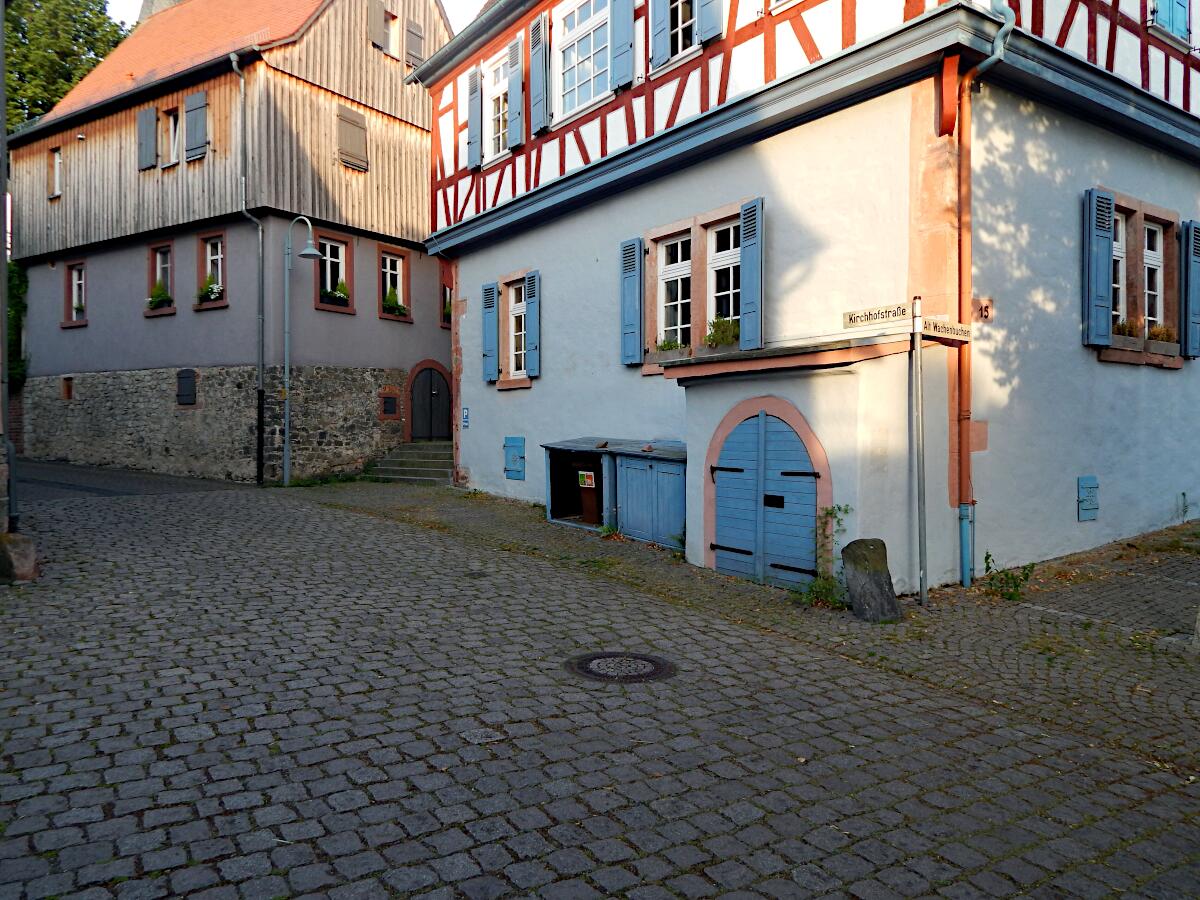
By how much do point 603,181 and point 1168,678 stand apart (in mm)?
8508

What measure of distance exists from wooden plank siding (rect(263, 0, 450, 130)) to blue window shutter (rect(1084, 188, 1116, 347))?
1431 cm

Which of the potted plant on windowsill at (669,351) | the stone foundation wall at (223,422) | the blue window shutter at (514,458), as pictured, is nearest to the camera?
the potted plant on windowsill at (669,351)

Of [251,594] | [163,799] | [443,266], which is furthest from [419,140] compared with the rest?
[163,799]

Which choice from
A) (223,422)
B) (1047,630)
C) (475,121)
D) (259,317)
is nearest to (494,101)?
(475,121)

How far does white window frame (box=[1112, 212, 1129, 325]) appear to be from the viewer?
32.7 ft

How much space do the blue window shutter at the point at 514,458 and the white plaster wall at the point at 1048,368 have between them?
285 inches

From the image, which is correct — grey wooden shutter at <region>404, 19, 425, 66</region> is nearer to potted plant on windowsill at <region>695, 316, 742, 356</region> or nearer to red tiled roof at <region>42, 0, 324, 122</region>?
red tiled roof at <region>42, 0, 324, 122</region>

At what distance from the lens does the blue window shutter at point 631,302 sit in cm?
1117

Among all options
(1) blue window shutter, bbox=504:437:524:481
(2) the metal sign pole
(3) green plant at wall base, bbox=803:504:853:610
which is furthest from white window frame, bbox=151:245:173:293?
(2) the metal sign pole

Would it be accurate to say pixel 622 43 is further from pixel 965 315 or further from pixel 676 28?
pixel 965 315

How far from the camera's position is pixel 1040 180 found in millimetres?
8781

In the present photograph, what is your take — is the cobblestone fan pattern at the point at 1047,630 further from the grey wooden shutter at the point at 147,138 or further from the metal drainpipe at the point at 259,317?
the grey wooden shutter at the point at 147,138

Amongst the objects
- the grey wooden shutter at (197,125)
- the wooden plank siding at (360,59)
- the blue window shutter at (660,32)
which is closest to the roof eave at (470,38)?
the wooden plank siding at (360,59)

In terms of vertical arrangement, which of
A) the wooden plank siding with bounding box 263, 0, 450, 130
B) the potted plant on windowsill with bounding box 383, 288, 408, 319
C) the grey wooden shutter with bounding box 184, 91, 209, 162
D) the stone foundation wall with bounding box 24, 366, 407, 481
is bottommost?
the stone foundation wall with bounding box 24, 366, 407, 481
